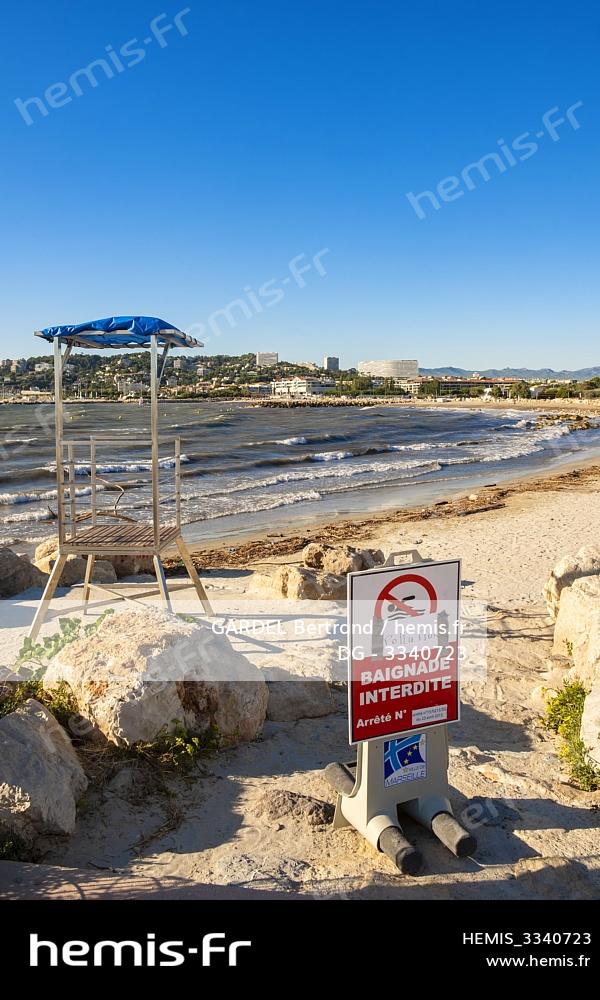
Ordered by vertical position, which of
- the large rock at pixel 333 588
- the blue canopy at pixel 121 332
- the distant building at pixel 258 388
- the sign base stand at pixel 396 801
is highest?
the distant building at pixel 258 388

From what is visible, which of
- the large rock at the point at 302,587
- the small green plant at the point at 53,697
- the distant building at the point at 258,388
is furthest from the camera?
the distant building at the point at 258,388

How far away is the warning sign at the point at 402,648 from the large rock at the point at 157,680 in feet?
4.38

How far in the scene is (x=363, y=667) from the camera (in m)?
3.66

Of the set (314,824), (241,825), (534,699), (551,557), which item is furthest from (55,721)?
(551,557)

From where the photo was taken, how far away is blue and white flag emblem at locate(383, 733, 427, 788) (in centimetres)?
385

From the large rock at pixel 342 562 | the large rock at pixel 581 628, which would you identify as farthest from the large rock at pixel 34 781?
the large rock at pixel 342 562

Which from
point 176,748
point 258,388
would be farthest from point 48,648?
point 258,388

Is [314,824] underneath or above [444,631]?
underneath

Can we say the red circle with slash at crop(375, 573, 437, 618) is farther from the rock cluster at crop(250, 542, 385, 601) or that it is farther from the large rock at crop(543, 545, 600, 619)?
the rock cluster at crop(250, 542, 385, 601)

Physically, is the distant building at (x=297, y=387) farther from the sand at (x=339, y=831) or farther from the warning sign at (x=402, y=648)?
the warning sign at (x=402, y=648)

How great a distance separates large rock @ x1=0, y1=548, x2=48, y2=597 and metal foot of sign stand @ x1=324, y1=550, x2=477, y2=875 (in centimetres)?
582

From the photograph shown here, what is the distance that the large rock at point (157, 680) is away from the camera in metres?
4.39
